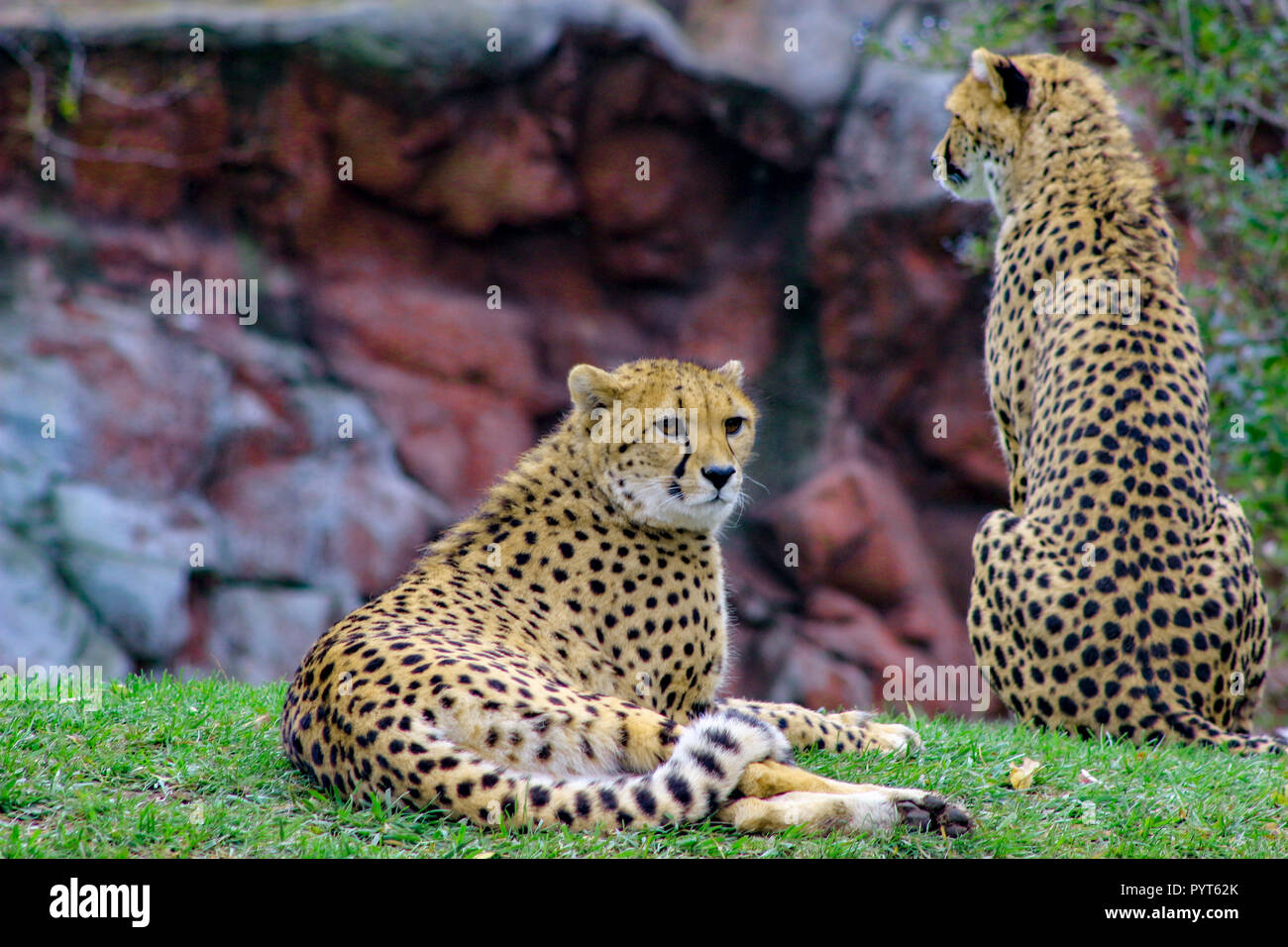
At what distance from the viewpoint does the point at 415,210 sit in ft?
42.3

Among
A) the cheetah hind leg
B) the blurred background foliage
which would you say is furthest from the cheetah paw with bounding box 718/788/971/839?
the blurred background foliage

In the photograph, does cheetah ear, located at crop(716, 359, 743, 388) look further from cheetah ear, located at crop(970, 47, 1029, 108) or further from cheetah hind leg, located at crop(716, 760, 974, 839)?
cheetah ear, located at crop(970, 47, 1029, 108)

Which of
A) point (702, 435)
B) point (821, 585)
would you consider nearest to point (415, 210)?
point (821, 585)

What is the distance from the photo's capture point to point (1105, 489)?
17.7 ft

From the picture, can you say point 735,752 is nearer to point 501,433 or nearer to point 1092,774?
point 1092,774

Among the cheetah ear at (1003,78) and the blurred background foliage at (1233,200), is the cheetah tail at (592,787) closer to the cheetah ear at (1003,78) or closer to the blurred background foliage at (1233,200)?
the cheetah ear at (1003,78)

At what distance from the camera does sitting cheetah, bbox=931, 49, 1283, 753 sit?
5.24 m

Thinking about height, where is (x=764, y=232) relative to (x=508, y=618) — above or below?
above

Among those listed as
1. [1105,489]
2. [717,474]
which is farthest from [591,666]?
[1105,489]

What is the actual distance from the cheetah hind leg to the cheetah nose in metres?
1.33

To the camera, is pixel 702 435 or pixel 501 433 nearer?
pixel 702 435

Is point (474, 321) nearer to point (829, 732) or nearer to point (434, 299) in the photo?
point (434, 299)
